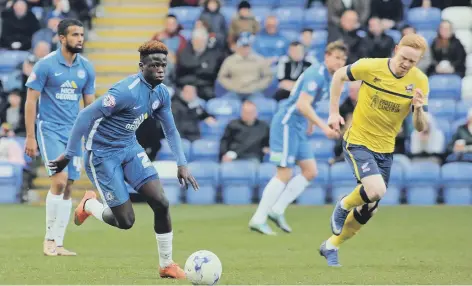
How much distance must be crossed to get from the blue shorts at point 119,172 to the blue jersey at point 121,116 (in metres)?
0.07

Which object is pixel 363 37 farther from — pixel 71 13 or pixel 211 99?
pixel 71 13

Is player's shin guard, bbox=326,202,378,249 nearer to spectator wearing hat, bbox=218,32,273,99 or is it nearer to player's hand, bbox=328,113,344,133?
player's hand, bbox=328,113,344,133

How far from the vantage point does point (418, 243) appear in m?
12.3

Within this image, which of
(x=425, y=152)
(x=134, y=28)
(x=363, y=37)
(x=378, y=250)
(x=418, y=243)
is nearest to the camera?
(x=378, y=250)

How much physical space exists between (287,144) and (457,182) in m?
4.84

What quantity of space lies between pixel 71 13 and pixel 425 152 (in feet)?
24.5

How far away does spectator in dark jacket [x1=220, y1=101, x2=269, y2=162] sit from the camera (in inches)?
683

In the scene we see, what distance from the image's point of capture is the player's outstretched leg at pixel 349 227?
9.92 m

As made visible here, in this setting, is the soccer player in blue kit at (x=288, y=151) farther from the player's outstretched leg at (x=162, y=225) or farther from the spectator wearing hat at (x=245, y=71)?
the spectator wearing hat at (x=245, y=71)

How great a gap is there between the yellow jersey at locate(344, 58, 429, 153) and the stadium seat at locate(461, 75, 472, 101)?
8.88 m

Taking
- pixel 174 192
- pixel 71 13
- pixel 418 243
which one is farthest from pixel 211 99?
pixel 418 243

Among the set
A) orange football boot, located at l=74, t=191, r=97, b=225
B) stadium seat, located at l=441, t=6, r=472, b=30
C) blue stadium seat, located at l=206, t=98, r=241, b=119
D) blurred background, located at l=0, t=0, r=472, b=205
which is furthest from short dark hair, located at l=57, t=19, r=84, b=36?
stadium seat, located at l=441, t=6, r=472, b=30

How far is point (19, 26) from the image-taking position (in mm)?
19891

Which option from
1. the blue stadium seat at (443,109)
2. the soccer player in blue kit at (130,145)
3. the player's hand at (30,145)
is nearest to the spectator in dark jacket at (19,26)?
the blue stadium seat at (443,109)
